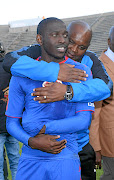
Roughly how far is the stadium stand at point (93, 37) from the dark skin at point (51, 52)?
16.7 m

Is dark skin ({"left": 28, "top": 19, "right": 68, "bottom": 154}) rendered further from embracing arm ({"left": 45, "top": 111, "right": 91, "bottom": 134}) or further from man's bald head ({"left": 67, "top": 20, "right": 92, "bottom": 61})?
man's bald head ({"left": 67, "top": 20, "right": 92, "bottom": 61})

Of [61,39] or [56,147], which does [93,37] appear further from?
[56,147]

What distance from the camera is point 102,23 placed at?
75.7ft

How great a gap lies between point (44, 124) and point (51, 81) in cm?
34

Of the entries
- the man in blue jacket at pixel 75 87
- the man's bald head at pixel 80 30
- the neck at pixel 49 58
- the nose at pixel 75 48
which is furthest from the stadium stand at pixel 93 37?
the neck at pixel 49 58

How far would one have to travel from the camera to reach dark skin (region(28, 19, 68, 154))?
1.77 m

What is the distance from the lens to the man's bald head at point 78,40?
263 cm

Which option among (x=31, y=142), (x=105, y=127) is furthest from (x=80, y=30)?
(x=31, y=142)

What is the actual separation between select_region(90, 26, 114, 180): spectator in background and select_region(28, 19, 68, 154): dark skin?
3.95 feet

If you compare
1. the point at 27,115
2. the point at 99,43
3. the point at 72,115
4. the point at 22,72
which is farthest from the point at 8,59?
the point at 99,43

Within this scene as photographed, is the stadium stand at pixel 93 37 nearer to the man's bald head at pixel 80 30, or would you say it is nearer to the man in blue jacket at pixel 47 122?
the man's bald head at pixel 80 30

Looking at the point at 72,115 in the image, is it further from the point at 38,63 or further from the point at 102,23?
the point at 102,23

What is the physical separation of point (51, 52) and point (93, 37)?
1943 cm

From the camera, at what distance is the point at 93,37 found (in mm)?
20672
